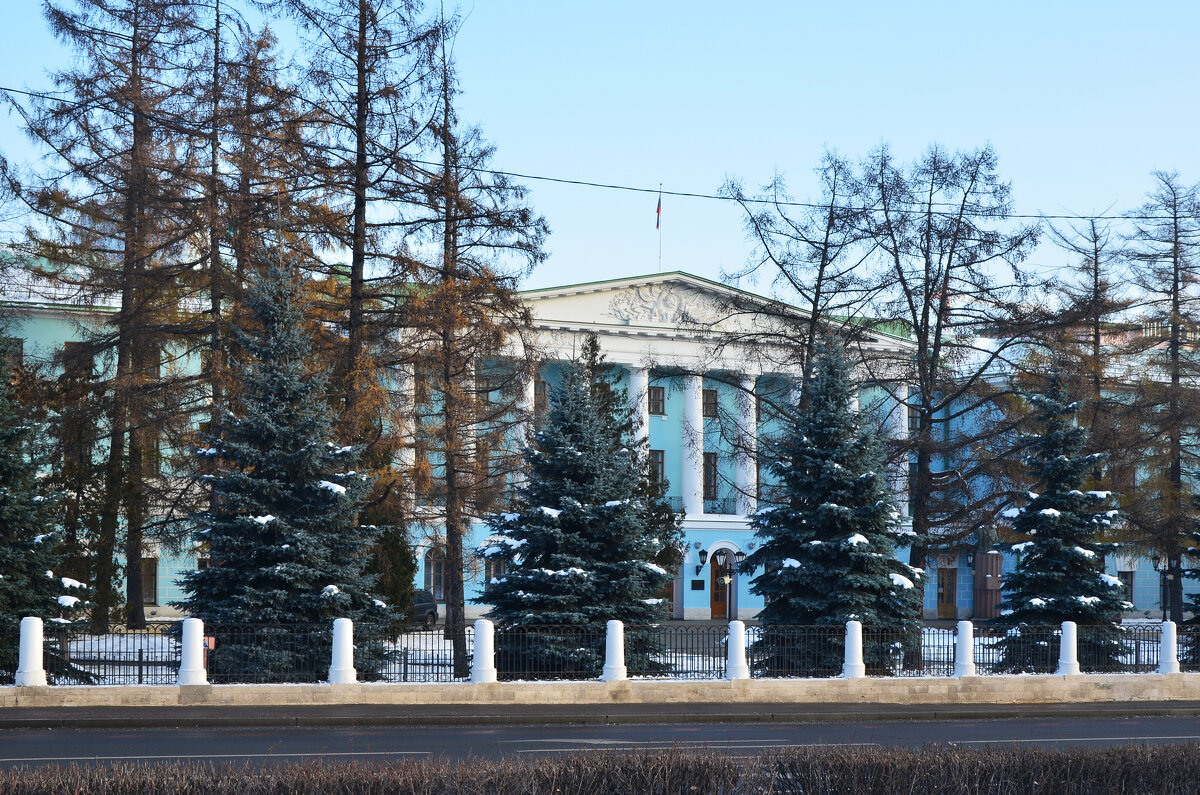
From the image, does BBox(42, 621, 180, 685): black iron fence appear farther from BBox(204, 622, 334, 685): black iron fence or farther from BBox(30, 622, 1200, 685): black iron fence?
BBox(204, 622, 334, 685): black iron fence

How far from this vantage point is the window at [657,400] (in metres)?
59.2

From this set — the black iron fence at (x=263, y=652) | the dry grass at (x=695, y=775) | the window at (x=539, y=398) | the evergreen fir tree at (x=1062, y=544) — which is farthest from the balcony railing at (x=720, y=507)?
the dry grass at (x=695, y=775)

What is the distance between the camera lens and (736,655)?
22.1m

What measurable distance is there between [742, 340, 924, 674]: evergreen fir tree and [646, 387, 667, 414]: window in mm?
32638

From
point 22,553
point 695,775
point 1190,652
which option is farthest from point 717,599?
point 695,775

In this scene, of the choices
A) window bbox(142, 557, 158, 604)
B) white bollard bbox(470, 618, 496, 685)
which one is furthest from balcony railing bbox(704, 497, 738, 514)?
white bollard bbox(470, 618, 496, 685)

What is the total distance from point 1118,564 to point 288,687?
49601 mm

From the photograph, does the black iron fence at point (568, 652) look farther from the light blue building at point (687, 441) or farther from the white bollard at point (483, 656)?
the light blue building at point (687, 441)

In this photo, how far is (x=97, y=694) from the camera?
19047mm

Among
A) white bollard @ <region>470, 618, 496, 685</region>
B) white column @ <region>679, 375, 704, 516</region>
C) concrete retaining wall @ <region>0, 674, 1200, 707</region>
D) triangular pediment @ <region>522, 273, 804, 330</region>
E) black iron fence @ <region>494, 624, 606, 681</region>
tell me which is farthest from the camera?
white column @ <region>679, 375, 704, 516</region>

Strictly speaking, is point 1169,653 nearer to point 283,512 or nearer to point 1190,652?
point 1190,652

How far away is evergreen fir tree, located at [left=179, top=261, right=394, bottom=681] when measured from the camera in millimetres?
21859

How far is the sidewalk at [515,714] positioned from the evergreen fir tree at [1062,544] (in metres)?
4.48

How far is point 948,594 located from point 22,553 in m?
48.4
